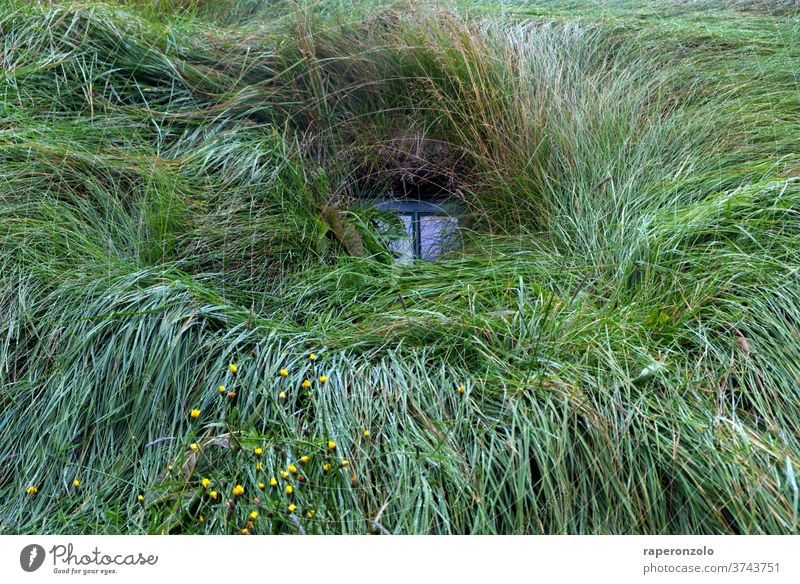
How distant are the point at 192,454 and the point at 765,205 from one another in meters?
1.85

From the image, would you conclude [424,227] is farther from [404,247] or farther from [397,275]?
[397,275]

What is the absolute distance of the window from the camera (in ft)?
9.65

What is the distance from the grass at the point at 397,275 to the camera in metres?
1.71

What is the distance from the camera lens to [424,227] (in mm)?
3090

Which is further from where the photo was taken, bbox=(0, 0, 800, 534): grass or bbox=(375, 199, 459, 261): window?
bbox=(375, 199, 459, 261): window

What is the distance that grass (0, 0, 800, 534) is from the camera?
1.71m

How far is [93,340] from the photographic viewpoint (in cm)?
206

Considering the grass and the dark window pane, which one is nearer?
the grass

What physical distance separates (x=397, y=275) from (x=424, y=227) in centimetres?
58

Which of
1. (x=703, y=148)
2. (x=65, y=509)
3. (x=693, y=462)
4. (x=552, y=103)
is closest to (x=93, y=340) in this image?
(x=65, y=509)

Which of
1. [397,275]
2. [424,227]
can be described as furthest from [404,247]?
[397,275]

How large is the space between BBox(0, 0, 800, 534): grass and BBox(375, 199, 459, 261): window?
84mm

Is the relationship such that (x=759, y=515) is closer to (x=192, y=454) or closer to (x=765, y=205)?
(x=765, y=205)

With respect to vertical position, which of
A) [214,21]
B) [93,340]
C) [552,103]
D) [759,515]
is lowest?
[759,515]
